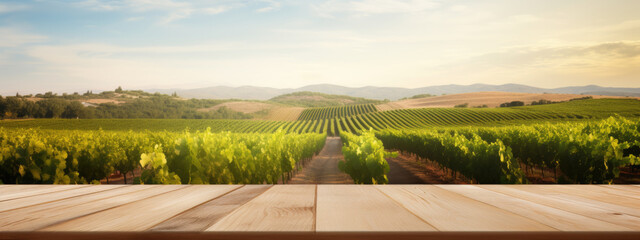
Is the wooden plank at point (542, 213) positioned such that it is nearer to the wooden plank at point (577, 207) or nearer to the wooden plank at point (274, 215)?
Result: the wooden plank at point (577, 207)

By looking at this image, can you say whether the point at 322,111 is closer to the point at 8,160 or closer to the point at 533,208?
the point at 8,160

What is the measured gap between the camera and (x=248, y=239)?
0.86 metres

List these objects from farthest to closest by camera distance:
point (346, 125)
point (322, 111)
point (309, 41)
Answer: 1. point (322, 111)
2. point (346, 125)
3. point (309, 41)

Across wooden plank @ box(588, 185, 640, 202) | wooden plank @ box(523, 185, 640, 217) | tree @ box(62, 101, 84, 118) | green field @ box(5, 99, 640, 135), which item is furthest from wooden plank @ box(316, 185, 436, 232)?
tree @ box(62, 101, 84, 118)

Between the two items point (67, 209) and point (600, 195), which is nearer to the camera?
point (67, 209)

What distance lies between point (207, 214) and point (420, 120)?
52236 mm

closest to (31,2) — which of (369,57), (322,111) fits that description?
(369,57)

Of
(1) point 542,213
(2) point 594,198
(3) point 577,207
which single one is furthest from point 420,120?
(1) point 542,213

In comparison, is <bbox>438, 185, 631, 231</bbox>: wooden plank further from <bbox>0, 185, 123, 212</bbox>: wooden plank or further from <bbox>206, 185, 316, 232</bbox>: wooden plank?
<bbox>0, 185, 123, 212</bbox>: wooden plank

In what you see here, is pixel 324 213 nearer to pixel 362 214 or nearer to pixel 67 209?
pixel 362 214

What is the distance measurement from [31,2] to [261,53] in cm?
963

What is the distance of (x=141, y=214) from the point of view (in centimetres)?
114

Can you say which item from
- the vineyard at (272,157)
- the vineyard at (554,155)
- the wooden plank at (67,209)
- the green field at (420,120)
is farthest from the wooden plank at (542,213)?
the green field at (420,120)

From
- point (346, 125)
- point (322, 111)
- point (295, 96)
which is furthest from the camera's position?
point (295, 96)
